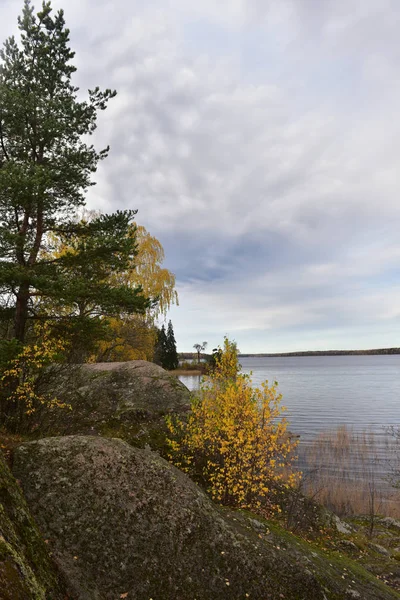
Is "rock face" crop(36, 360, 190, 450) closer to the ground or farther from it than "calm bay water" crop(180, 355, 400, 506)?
farther from it

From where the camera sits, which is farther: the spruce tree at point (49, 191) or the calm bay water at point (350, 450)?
the calm bay water at point (350, 450)

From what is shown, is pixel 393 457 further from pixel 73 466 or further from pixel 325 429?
pixel 73 466

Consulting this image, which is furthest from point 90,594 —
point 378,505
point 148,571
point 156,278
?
point 156,278

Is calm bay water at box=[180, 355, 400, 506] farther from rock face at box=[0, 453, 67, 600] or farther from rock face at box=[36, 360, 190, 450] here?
rock face at box=[0, 453, 67, 600]

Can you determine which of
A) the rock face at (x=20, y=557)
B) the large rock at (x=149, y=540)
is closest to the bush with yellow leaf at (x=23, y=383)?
the large rock at (x=149, y=540)

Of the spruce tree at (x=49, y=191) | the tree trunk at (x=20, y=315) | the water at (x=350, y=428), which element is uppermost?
the spruce tree at (x=49, y=191)

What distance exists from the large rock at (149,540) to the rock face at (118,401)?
425 cm

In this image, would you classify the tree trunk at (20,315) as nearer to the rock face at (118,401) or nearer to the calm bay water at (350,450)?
the rock face at (118,401)

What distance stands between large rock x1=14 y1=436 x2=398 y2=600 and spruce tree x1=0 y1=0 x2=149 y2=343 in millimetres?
5630

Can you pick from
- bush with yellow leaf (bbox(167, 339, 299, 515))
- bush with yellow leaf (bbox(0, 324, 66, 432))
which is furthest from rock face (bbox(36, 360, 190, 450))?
bush with yellow leaf (bbox(167, 339, 299, 515))

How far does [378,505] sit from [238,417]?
32.0 ft

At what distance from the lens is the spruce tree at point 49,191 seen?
31.0 feet

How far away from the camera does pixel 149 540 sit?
4.11 meters

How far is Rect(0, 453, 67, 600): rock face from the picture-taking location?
2.12 metres
